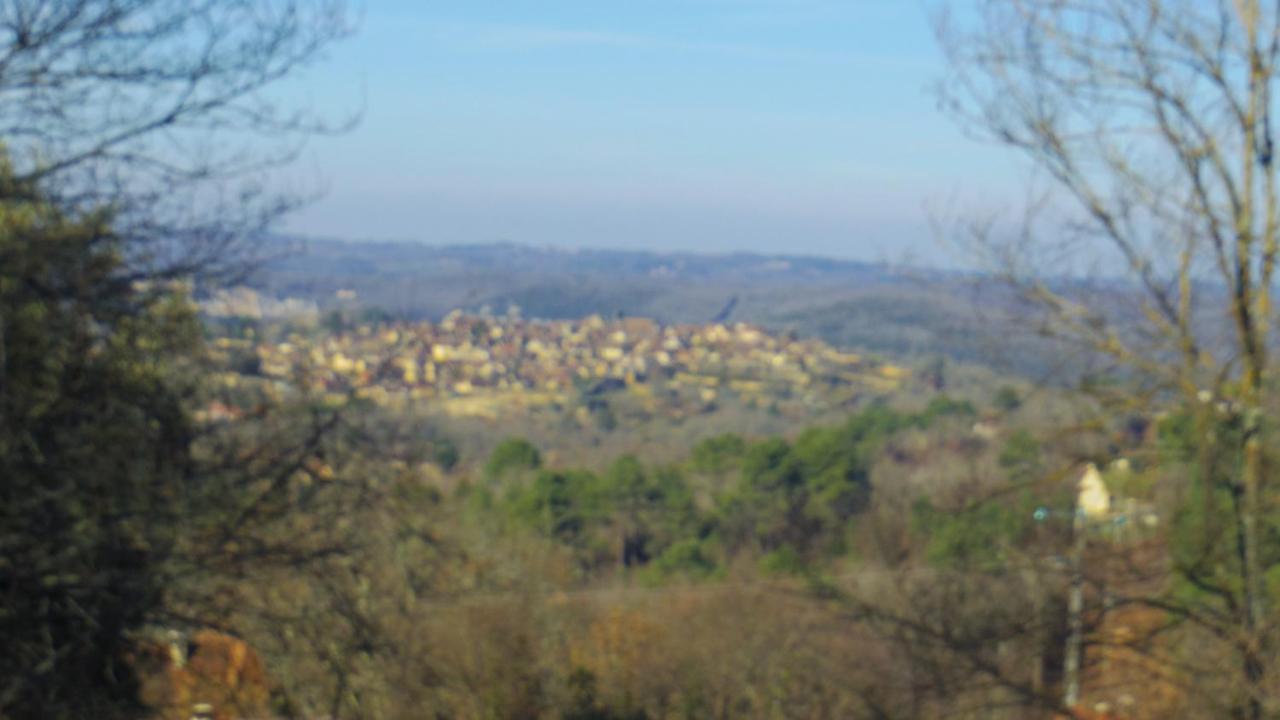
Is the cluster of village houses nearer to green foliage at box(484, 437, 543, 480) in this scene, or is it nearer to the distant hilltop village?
the distant hilltop village

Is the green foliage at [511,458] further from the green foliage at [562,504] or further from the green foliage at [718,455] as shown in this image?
the green foliage at [718,455]

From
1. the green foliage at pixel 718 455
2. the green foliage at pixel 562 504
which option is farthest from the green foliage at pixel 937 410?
the green foliage at pixel 562 504

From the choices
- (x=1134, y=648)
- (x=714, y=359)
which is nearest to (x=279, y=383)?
(x=1134, y=648)

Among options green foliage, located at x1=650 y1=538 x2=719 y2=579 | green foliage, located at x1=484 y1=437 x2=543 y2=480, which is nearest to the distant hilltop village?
green foliage, located at x1=484 y1=437 x2=543 y2=480

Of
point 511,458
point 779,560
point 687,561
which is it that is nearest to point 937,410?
point 779,560

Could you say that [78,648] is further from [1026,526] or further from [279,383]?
[1026,526]

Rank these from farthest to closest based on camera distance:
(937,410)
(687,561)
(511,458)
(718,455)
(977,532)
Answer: (718,455) → (511,458) → (687,561) → (937,410) → (977,532)

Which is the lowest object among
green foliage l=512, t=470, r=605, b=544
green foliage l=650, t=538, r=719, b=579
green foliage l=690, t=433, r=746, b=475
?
green foliage l=650, t=538, r=719, b=579

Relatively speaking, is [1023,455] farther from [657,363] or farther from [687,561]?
[657,363]

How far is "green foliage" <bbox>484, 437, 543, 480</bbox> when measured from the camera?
22.0 m

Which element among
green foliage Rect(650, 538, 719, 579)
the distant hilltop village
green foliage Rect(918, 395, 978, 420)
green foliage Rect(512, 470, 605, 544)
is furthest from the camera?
the distant hilltop village

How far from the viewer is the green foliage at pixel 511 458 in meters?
22.0

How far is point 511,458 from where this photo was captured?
22391 millimetres

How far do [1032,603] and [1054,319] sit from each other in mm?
1286
